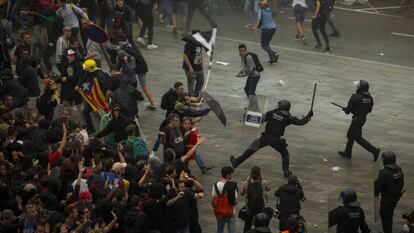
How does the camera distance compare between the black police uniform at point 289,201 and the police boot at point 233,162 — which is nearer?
the black police uniform at point 289,201

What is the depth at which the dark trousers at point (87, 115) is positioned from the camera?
71.4 feet

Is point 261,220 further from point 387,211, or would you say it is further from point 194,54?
point 194,54

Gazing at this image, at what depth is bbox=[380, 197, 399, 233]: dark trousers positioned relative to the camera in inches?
711

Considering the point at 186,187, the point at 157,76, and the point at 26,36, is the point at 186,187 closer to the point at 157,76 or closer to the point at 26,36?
the point at 26,36

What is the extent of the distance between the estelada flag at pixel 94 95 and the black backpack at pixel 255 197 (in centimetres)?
529

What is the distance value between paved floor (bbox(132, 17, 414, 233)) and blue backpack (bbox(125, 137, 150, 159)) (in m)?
1.38

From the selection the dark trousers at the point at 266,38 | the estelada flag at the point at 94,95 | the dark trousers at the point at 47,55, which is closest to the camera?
the estelada flag at the point at 94,95

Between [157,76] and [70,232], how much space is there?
1163 centimetres

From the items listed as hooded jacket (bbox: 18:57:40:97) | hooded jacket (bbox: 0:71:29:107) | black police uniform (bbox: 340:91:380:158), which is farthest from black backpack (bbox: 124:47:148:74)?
black police uniform (bbox: 340:91:380:158)

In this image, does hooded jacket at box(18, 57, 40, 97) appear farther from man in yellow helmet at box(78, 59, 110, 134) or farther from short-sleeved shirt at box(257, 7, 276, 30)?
short-sleeved shirt at box(257, 7, 276, 30)

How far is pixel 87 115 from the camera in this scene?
21.8 meters

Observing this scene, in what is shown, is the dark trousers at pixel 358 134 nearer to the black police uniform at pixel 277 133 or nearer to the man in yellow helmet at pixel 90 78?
the black police uniform at pixel 277 133

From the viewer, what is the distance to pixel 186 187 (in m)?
16.5

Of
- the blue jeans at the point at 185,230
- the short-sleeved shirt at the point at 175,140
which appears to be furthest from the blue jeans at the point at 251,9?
the blue jeans at the point at 185,230
